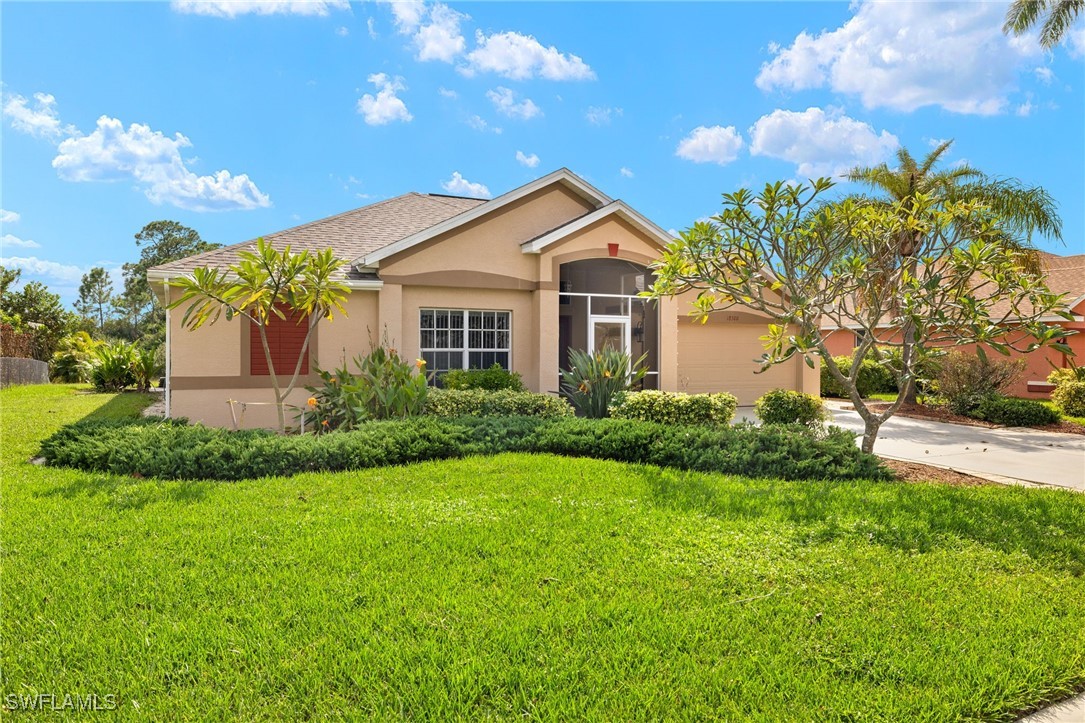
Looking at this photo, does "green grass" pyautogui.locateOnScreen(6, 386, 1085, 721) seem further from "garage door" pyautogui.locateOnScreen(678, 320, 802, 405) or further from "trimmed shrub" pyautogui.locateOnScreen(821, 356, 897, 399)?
"trimmed shrub" pyautogui.locateOnScreen(821, 356, 897, 399)

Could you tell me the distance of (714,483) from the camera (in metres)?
Result: 7.82

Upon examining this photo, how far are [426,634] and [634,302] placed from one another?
521 inches

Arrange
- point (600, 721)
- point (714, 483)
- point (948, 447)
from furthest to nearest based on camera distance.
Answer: point (948, 447) < point (714, 483) < point (600, 721)

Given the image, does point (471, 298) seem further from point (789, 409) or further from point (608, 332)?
point (789, 409)

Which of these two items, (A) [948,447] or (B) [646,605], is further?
(A) [948,447]

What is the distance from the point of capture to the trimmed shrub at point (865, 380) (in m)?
23.9

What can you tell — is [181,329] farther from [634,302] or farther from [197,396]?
[634,302]

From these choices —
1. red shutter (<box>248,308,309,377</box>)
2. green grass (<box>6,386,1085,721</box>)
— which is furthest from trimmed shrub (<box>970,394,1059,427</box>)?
red shutter (<box>248,308,309,377</box>)

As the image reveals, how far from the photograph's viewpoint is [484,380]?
13.9 metres

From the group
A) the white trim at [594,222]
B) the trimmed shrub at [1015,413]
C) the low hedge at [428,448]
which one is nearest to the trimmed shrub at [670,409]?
the low hedge at [428,448]

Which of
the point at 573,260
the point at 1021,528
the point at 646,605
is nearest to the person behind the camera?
the point at 646,605

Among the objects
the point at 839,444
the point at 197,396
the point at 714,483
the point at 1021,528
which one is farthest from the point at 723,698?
the point at 197,396

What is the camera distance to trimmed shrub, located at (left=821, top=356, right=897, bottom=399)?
23.9 meters

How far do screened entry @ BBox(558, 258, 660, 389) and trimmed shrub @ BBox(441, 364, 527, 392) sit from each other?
2173 mm
